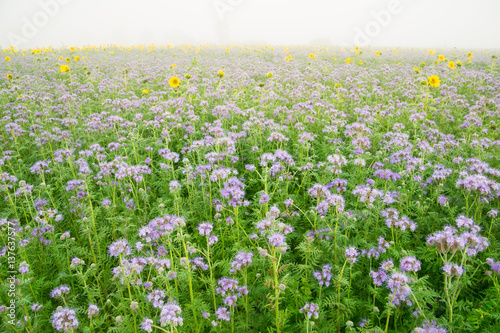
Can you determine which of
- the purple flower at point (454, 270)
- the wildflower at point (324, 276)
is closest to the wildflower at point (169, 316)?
the wildflower at point (324, 276)

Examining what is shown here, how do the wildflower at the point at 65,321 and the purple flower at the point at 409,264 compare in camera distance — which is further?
the purple flower at the point at 409,264

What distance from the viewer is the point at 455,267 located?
2.68 metres

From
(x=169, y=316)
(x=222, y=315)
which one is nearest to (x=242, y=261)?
(x=222, y=315)

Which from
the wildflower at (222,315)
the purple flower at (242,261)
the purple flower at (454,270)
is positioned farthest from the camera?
the purple flower at (242,261)

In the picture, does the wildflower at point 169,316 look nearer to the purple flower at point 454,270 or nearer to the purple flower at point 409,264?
the purple flower at point 409,264

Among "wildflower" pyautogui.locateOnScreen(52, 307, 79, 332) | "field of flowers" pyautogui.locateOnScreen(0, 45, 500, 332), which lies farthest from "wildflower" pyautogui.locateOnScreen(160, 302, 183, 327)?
"wildflower" pyautogui.locateOnScreen(52, 307, 79, 332)

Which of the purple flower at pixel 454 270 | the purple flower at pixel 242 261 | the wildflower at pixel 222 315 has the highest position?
the purple flower at pixel 454 270

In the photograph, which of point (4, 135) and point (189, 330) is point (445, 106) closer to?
point (189, 330)

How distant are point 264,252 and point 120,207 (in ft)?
11.7

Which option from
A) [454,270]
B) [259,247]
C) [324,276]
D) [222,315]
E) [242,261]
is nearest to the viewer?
[454,270]

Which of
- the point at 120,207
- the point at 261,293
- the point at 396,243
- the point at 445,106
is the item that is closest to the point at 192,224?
the point at 120,207

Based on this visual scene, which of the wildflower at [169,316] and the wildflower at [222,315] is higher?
the wildflower at [169,316]

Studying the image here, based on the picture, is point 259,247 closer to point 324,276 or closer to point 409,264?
point 324,276

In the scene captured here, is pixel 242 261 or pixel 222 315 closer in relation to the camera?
pixel 222 315
